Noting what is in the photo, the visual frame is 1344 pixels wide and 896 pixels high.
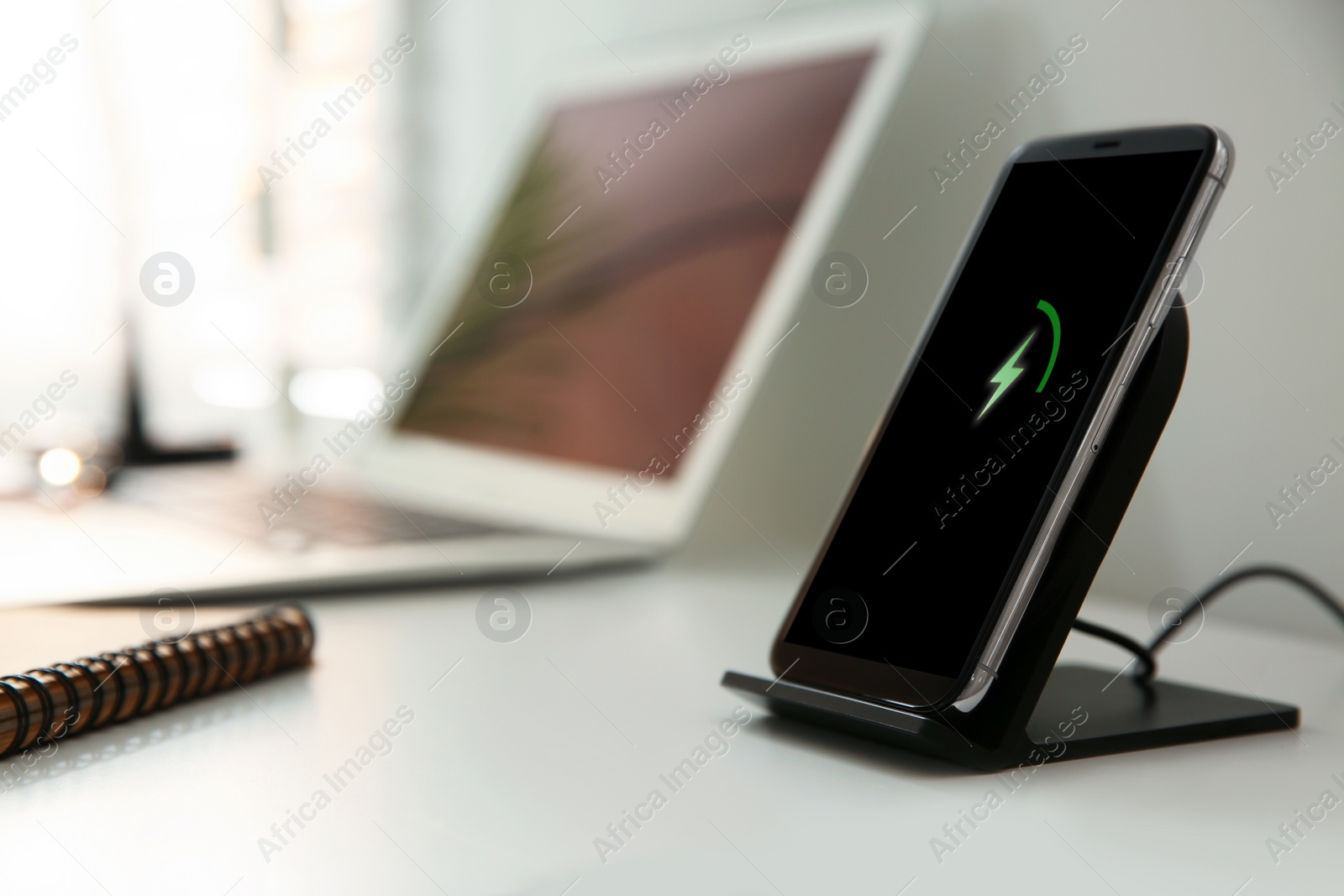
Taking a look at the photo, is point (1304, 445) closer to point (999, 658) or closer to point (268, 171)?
point (999, 658)

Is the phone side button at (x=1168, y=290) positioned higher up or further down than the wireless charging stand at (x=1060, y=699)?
higher up

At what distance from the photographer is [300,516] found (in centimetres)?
95

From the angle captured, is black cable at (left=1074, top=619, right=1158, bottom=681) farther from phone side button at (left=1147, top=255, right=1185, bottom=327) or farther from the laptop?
the laptop

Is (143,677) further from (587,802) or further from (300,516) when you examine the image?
(300,516)

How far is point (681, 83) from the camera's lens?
3.93ft

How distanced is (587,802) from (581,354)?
2.54ft

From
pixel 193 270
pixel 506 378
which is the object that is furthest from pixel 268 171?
pixel 506 378

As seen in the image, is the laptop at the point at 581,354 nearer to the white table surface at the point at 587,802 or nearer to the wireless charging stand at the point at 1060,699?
the white table surface at the point at 587,802

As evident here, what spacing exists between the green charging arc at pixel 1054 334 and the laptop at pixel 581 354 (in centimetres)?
47

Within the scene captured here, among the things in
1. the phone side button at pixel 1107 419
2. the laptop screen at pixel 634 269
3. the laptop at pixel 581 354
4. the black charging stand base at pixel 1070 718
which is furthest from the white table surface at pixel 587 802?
the laptop screen at pixel 634 269

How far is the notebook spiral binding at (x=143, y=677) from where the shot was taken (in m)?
0.43

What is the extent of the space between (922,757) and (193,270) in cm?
162

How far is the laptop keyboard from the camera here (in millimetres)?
859

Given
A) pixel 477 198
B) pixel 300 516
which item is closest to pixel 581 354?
pixel 300 516
